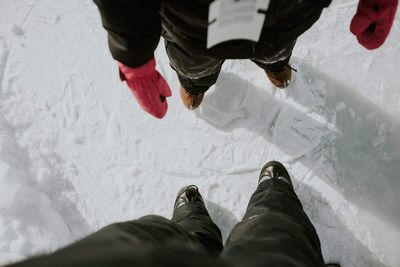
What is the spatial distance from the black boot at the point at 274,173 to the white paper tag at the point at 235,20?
651 millimetres

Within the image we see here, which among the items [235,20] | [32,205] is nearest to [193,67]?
[235,20]

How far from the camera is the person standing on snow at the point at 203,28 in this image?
2.37ft

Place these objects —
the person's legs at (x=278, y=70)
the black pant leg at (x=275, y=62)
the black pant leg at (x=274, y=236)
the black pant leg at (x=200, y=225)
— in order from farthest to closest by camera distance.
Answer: the person's legs at (x=278, y=70), the black pant leg at (x=275, y=62), the black pant leg at (x=200, y=225), the black pant leg at (x=274, y=236)

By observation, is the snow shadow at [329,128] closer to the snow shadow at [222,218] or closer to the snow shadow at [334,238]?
the snow shadow at [334,238]

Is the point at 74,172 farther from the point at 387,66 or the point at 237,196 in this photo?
the point at 387,66

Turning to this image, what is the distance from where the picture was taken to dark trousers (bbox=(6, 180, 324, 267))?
431 mm

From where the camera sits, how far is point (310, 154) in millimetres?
1426

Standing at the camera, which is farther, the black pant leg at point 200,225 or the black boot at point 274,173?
the black boot at point 274,173

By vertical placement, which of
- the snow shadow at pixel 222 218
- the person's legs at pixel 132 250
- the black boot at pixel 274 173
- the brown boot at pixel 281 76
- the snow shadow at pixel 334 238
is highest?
the person's legs at pixel 132 250

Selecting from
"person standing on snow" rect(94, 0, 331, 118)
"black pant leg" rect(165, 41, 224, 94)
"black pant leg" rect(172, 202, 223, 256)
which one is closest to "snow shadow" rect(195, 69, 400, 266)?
"black pant leg" rect(165, 41, 224, 94)

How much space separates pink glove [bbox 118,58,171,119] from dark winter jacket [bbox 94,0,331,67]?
60mm

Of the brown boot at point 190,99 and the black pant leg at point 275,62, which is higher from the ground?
the black pant leg at point 275,62

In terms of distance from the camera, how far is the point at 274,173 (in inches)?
52.2

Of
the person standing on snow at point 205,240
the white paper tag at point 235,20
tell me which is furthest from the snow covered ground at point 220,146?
the white paper tag at point 235,20
